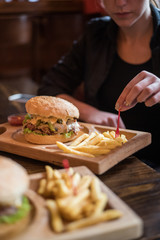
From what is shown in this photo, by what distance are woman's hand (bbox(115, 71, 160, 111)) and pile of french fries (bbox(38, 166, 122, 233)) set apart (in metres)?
0.75

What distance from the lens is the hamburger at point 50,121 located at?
2141 mm

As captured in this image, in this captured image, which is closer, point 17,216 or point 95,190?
point 17,216

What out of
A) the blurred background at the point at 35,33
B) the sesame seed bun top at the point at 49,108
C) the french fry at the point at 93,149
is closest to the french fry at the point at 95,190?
the french fry at the point at 93,149

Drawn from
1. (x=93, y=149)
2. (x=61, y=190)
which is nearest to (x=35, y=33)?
(x=93, y=149)

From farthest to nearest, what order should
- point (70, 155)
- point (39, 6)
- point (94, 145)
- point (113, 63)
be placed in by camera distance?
point (39, 6), point (113, 63), point (94, 145), point (70, 155)

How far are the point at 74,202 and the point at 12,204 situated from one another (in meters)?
0.22

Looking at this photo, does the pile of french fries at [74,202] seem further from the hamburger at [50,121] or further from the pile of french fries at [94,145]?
the hamburger at [50,121]

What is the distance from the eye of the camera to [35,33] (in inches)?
292

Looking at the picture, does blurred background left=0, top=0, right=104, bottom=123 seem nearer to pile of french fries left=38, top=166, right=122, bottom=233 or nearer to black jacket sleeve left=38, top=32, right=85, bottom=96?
black jacket sleeve left=38, top=32, right=85, bottom=96

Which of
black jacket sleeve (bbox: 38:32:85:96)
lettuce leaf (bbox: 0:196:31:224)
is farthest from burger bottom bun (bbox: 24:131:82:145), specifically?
black jacket sleeve (bbox: 38:32:85:96)

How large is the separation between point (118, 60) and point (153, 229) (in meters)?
2.12

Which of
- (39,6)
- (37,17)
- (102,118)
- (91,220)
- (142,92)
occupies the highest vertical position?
(39,6)

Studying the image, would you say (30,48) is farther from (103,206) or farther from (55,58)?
(103,206)

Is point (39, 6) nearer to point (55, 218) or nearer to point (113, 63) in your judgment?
point (113, 63)
